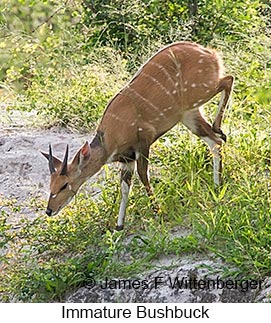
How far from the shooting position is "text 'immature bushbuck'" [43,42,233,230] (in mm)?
6297

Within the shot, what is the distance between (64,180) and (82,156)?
0.65 ft

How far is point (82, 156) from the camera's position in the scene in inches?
246

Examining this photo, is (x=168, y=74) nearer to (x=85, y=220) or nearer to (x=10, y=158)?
(x=85, y=220)

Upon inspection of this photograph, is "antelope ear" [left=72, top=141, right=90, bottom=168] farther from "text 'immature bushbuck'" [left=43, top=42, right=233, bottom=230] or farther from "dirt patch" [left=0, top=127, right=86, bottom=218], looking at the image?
"dirt patch" [left=0, top=127, right=86, bottom=218]

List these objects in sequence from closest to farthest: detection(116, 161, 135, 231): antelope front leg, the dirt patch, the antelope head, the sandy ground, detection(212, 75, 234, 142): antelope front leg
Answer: the sandy ground, the antelope head, detection(116, 161, 135, 231): antelope front leg, detection(212, 75, 234, 142): antelope front leg, the dirt patch

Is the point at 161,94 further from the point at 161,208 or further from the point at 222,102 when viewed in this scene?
the point at 161,208

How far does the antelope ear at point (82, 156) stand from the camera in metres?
6.25

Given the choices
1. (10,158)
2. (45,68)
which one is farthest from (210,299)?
(45,68)

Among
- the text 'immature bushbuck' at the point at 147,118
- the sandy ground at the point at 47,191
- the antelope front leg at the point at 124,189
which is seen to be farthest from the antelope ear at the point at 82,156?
the sandy ground at the point at 47,191

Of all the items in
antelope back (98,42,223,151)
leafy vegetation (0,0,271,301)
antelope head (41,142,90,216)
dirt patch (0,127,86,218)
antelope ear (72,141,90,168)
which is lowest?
dirt patch (0,127,86,218)

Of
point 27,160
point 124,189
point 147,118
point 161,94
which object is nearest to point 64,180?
point 124,189

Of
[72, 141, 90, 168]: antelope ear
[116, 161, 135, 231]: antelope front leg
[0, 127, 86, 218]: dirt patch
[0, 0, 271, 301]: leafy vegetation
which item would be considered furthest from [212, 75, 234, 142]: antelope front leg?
[0, 127, 86, 218]: dirt patch

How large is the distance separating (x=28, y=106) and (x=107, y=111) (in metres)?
3.17

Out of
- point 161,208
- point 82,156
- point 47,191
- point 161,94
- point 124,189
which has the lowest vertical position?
point 47,191
